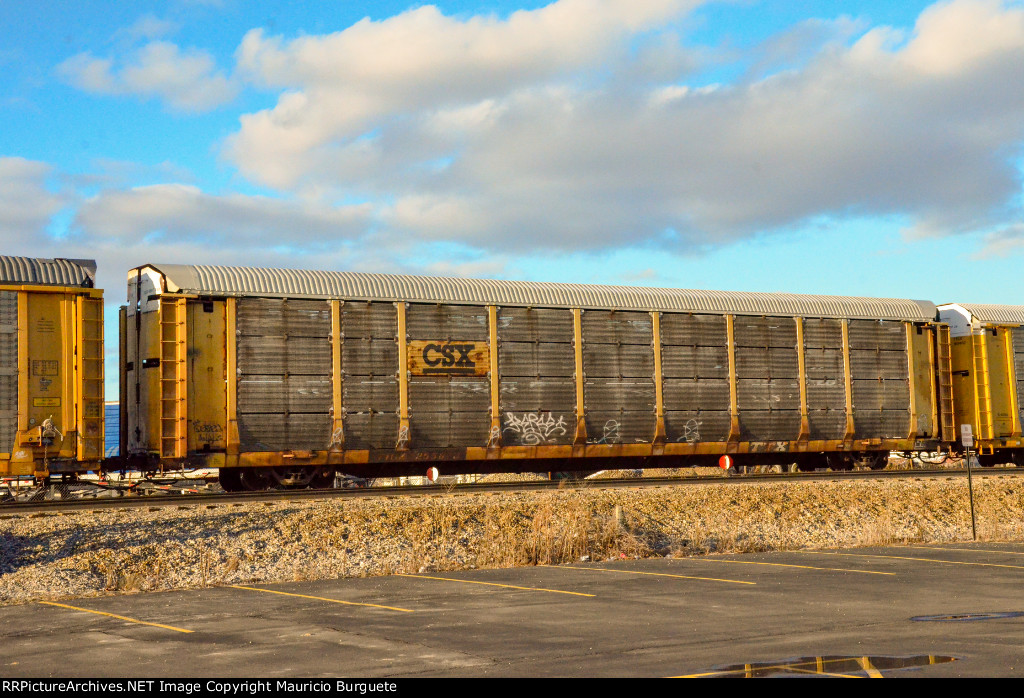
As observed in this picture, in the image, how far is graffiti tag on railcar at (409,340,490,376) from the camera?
23.8 m

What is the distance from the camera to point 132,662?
882 cm

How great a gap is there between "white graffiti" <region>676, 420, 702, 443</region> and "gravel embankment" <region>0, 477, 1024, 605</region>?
398cm

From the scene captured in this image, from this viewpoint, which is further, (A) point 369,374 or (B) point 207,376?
(A) point 369,374

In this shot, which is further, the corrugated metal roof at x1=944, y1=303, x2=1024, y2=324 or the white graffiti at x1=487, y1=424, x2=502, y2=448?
Result: the corrugated metal roof at x1=944, y1=303, x2=1024, y2=324

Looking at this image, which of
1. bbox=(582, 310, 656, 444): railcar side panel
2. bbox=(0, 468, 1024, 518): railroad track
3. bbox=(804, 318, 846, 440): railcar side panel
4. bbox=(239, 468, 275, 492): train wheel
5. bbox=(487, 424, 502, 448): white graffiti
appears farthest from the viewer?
bbox=(804, 318, 846, 440): railcar side panel

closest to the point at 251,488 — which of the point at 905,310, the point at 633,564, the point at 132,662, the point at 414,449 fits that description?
the point at 414,449

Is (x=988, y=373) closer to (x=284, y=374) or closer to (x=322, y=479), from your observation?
(x=322, y=479)

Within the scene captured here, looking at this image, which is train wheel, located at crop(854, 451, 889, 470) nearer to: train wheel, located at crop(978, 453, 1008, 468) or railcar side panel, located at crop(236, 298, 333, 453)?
train wheel, located at crop(978, 453, 1008, 468)

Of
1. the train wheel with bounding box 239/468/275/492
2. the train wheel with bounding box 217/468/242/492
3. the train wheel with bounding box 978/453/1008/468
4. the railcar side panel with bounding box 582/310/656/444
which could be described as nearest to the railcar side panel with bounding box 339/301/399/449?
the train wheel with bounding box 239/468/275/492

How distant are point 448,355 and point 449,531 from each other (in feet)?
23.6

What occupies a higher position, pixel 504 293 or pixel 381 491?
pixel 504 293

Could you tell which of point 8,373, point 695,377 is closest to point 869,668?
point 8,373

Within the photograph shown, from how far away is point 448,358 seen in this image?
2408 cm
